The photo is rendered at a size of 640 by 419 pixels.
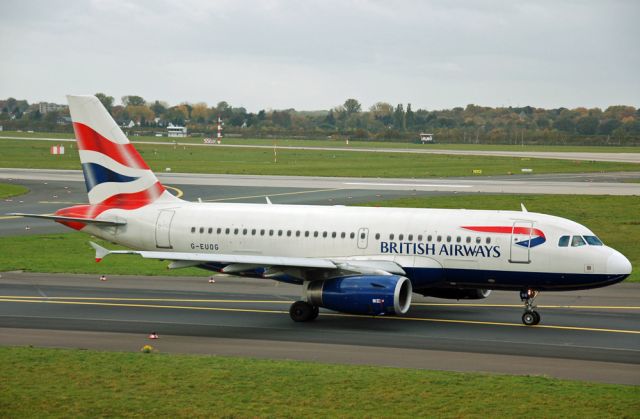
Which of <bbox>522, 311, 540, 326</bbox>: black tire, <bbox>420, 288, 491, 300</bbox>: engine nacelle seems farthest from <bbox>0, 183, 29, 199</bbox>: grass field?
<bbox>522, 311, 540, 326</bbox>: black tire

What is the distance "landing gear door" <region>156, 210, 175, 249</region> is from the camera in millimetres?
38312

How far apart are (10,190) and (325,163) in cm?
5479

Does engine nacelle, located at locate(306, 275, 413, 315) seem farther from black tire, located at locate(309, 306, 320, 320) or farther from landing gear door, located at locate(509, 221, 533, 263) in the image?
landing gear door, located at locate(509, 221, 533, 263)

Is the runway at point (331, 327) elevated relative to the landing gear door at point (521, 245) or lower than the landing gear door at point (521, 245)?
lower

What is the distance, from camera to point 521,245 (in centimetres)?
3344

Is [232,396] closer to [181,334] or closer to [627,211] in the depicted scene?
[181,334]

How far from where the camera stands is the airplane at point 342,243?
33062 mm

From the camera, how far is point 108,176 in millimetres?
39250

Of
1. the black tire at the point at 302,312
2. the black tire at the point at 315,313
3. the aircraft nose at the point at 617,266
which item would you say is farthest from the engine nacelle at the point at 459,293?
the aircraft nose at the point at 617,266

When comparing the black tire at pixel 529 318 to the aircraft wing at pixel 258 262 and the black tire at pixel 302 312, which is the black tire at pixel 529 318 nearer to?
the aircraft wing at pixel 258 262

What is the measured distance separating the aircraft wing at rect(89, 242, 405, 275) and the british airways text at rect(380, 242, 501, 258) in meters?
0.70

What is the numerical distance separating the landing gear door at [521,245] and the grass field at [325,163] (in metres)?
70.3

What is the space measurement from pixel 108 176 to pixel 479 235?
1550 cm

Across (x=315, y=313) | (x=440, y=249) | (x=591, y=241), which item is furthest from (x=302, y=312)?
(x=591, y=241)
